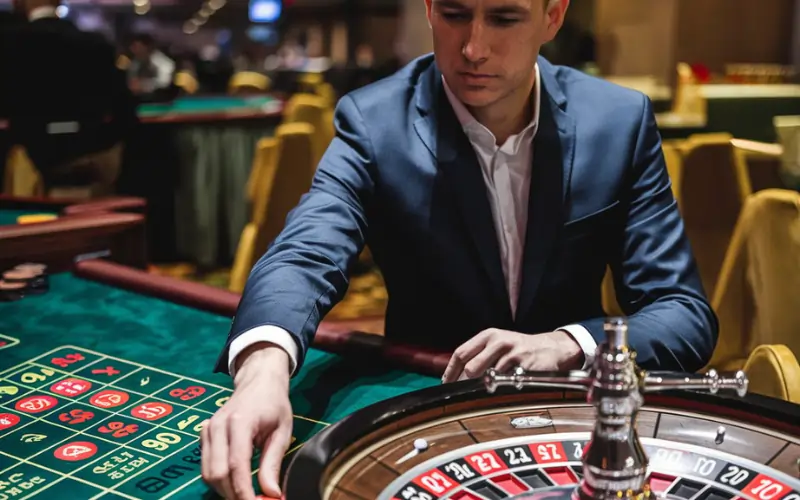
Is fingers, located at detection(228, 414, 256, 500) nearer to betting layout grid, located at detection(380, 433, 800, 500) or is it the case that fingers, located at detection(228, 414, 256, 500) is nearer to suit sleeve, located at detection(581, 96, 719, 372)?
betting layout grid, located at detection(380, 433, 800, 500)

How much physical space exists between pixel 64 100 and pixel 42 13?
463 mm

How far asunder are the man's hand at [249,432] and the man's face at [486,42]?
65 centimetres

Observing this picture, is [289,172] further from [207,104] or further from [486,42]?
[207,104]

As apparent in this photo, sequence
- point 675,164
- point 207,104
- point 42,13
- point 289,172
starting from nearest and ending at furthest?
1. point 675,164
2. point 289,172
3. point 42,13
4. point 207,104

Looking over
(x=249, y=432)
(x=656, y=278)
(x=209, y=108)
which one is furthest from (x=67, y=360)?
(x=209, y=108)

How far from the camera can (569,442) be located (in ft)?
3.06

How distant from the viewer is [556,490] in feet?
2.79

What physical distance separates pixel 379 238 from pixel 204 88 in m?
9.34


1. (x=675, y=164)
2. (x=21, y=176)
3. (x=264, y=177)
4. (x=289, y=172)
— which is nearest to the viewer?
(x=675, y=164)

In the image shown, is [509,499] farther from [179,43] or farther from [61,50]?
[179,43]

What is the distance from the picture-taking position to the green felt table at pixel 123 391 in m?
0.99

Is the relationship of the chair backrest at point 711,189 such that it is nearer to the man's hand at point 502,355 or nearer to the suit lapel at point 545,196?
the suit lapel at point 545,196

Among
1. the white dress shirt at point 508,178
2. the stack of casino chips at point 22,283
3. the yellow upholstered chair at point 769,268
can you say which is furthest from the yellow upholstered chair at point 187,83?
the white dress shirt at point 508,178

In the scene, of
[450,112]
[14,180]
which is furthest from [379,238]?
[14,180]
